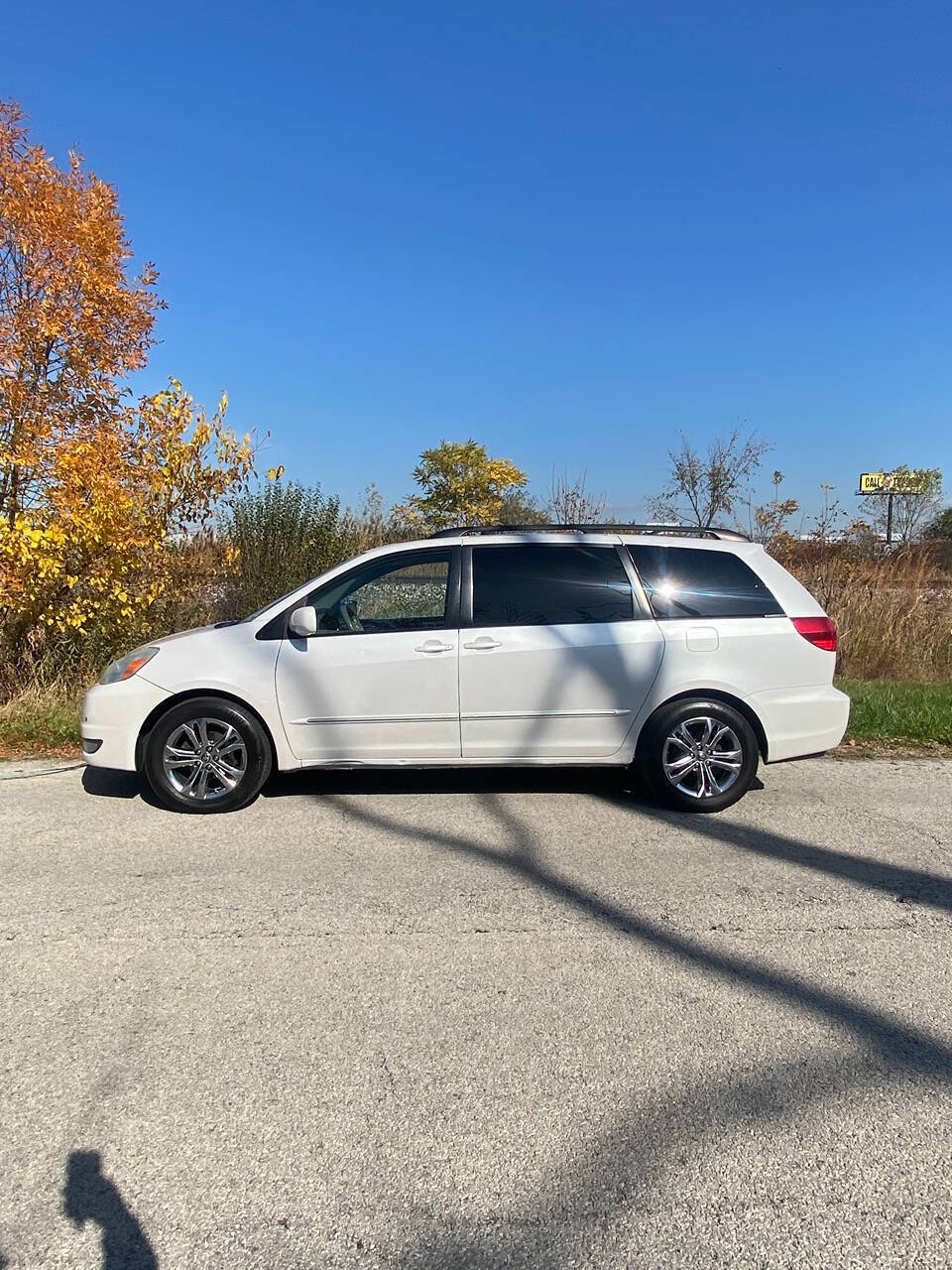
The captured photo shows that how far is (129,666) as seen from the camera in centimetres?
531

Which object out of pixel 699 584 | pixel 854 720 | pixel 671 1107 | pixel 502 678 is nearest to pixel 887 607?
pixel 854 720

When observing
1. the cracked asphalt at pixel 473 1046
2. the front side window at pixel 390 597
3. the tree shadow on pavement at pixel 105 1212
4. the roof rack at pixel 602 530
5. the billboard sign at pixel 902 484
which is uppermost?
the billboard sign at pixel 902 484

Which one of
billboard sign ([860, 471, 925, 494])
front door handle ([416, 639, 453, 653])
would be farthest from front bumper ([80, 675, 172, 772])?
billboard sign ([860, 471, 925, 494])

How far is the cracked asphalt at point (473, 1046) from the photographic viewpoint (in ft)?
6.79

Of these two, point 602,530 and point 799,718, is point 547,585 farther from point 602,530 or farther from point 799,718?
point 799,718

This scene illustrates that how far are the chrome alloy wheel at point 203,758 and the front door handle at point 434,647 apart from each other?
1278 millimetres

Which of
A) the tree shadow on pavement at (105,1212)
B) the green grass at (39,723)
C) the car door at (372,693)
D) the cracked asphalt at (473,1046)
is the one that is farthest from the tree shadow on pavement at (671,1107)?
the green grass at (39,723)

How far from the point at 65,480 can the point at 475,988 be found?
630cm

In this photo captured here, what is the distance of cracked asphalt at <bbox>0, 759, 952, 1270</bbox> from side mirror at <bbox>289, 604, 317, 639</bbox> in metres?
1.24

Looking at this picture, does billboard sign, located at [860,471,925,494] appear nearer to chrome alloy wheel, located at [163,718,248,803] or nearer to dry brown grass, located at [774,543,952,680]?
dry brown grass, located at [774,543,952,680]

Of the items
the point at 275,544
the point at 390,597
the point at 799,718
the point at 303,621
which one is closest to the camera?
the point at 303,621

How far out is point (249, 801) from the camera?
Result: 17.4 feet

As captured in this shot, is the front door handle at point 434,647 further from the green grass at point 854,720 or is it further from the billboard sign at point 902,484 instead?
the billboard sign at point 902,484

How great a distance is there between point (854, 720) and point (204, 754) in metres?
5.91
